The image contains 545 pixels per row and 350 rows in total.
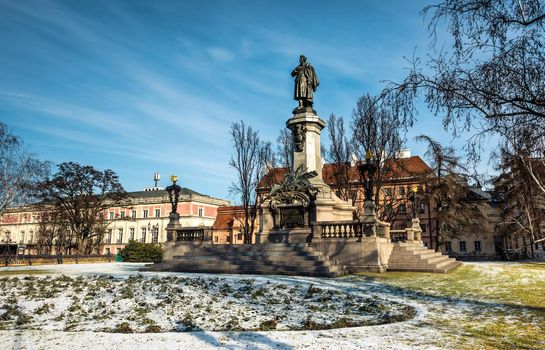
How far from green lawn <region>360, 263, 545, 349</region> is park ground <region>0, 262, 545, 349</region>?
21 mm

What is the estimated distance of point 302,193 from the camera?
2048cm

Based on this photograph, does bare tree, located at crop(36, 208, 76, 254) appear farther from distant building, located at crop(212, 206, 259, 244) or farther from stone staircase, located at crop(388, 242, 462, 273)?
stone staircase, located at crop(388, 242, 462, 273)

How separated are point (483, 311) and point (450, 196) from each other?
34.1 meters

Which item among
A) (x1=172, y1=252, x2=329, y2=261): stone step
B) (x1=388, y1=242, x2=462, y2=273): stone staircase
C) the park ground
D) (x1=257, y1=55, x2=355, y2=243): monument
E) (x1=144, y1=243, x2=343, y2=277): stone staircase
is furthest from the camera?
(x1=257, y1=55, x2=355, y2=243): monument

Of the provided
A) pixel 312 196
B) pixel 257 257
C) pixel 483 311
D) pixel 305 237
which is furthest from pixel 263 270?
pixel 483 311

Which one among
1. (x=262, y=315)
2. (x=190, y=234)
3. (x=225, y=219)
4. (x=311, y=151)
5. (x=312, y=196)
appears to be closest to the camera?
(x=262, y=315)

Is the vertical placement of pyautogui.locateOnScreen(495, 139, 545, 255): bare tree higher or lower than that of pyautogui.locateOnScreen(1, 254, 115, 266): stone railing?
higher

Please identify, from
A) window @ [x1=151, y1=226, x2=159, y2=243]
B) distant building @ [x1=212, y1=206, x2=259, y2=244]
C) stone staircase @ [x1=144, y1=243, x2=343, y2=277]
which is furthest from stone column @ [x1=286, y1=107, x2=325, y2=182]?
window @ [x1=151, y1=226, x2=159, y2=243]

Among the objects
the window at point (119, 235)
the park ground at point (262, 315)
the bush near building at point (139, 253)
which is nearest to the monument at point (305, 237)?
the park ground at point (262, 315)

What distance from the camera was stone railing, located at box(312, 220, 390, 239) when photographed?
17875 mm

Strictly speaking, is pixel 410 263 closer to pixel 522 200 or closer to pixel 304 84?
pixel 304 84

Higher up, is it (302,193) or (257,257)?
(302,193)

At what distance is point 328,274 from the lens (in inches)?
585

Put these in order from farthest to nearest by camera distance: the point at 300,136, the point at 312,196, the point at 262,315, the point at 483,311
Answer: the point at 300,136
the point at 312,196
the point at 483,311
the point at 262,315
